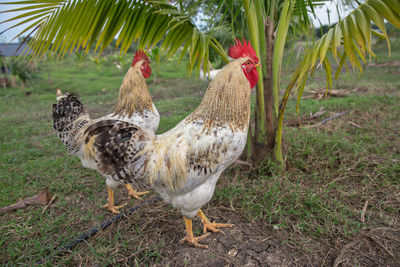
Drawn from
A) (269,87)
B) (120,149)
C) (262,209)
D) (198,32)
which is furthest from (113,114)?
(262,209)

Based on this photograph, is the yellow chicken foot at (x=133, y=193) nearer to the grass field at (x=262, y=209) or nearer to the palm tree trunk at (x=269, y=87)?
the grass field at (x=262, y=209)

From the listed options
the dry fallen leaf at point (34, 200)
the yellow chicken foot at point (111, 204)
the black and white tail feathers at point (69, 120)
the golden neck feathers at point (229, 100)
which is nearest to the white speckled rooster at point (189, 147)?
the golden neck feathers at point (229, 100)

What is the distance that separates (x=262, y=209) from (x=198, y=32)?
189cm

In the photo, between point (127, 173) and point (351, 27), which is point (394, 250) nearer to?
point (351, 27)

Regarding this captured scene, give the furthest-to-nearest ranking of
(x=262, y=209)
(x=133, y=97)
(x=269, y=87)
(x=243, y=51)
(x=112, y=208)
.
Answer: (x=133, y=97), (x=269, y=87), (x=112, y=208), (x=262, y=209), (x=243, y=51)

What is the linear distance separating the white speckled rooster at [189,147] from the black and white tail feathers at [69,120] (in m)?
0.56

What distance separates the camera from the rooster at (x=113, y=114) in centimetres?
249

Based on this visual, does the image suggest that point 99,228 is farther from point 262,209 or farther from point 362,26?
point 362,26

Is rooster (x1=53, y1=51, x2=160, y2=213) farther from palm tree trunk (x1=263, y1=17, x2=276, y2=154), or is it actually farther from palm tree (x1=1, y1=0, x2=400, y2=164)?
palm tree trunk (x1=263, y1=17, x2=276, y2=154)

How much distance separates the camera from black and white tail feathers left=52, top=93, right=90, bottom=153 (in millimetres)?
2490

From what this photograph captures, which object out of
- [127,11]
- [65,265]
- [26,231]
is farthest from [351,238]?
[26,231]

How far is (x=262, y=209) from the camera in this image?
2.59m

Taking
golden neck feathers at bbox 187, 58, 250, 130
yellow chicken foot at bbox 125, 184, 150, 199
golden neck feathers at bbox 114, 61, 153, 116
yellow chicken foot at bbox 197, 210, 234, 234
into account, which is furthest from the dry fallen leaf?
golden neck feathers at bbox 187, 58, 250, 130

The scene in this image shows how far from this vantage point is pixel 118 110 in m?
3.16
